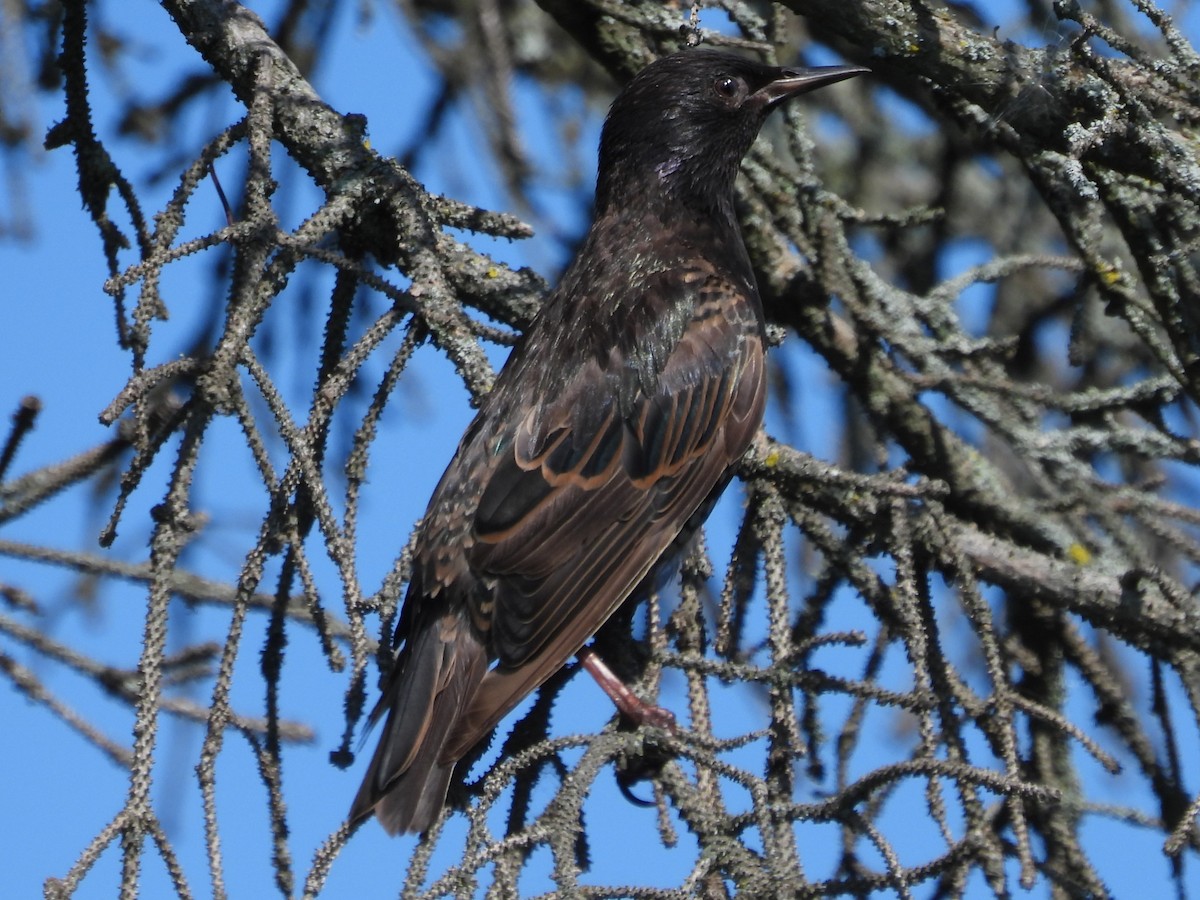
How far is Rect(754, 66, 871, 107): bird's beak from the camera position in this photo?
3629 mm

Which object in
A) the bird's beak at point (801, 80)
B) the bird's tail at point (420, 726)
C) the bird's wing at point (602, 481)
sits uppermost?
the bird's beak at point (801, 80)

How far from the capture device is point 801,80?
3.76 meters

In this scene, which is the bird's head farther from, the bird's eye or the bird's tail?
the bird's tail

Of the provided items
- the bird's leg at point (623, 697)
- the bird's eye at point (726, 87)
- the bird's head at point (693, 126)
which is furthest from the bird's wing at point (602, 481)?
the bird's eye at point (726, 87)

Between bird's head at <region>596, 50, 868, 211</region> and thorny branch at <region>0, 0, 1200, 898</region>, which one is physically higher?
bird's head at <region>596, 50, 868, 211</region>

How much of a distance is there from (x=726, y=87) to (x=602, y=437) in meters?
1.05

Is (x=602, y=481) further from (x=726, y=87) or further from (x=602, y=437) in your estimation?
(x=726, y=87)

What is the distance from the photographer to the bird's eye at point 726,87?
3.98 m

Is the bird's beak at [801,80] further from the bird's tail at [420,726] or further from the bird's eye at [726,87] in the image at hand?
the bird's tail at [420,726]

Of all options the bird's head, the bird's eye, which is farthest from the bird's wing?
the bird's eye

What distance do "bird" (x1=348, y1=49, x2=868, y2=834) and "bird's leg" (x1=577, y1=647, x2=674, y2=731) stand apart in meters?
0.06

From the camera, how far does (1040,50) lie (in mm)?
2754

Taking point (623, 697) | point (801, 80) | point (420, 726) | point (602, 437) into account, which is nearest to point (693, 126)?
point (801, 80)

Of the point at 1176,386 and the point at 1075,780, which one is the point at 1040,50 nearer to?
the point at 1176,386
